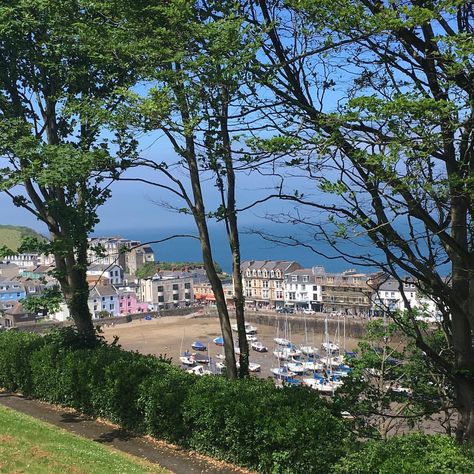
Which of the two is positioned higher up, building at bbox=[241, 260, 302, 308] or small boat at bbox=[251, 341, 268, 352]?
building at bbox=[241, 260, 302, 308]

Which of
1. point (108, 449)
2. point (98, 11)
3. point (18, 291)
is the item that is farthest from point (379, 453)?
point (18, 291)

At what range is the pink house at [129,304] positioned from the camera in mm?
84375

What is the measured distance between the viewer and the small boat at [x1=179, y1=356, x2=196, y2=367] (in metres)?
49.3

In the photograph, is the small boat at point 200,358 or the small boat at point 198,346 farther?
the small boat at point 198,346

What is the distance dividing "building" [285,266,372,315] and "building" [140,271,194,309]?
57.9ft

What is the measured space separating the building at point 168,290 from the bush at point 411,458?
85655mm

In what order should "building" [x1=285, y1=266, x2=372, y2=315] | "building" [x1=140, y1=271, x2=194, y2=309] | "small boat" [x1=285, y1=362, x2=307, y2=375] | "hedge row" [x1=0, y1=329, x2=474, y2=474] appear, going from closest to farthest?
"hedge row" [x1=0, y1=329, x2=474, y2=474] < "small boat" [x1=285, y1=362, x2=307, y2=375] < "building" [x1=285, y1=266, x2=372, y2=315] < "building" [x1=140, y1=271, x2=194, y2=309]

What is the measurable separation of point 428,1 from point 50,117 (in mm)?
8416

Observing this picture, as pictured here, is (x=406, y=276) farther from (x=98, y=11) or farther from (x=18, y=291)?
(x=18, y=291)

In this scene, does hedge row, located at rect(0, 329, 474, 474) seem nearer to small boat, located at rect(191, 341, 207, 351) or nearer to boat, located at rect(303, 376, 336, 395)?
boat, located at rect(303, 376, 336, 395)

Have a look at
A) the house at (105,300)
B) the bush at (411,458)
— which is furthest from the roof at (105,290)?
the bush at (411,458)

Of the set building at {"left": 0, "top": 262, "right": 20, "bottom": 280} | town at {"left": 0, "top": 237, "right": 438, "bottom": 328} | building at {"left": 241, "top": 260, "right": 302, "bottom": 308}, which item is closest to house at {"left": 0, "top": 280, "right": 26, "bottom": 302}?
town at {"left": 0, "top": 237, "right": 438, "bottom": 328}

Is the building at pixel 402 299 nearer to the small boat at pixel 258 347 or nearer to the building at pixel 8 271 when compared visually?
the small boat at pixel 258 347

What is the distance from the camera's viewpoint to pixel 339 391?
773 cm
